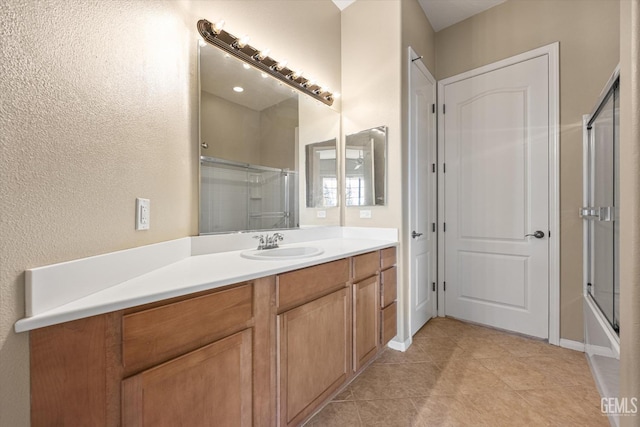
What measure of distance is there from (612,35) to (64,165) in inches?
130

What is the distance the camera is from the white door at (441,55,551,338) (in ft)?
7.26

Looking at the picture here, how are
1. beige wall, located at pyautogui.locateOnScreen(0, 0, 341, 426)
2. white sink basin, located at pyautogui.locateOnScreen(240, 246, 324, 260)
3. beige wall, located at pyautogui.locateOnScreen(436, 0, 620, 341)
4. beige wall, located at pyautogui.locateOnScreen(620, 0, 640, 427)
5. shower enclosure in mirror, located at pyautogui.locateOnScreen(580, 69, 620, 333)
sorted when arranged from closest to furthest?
beige wall, located at pyautogui.locateOnScreen(0, 0, 341, 426)
beige wall, located at pyautogui.locateOnScreen(620, 0, 640, 427)
shower enclosure in mirror, located at pyautogui.locateOnScreen(580, 69, 620, 333)
white sink basin, located at pyautogui.locateOnScreen(240, 246, 324, 260)
beige wall, located at pyautogui.locateOnScreen(436, 0, 620, 341)

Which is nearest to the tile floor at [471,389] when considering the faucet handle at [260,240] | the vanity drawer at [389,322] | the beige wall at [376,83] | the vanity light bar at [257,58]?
the vanity drawer at [389,322]

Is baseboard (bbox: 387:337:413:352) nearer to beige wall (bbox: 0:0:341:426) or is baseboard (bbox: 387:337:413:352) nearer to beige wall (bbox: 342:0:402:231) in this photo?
beige wall (bbox: 342:0:402:231)

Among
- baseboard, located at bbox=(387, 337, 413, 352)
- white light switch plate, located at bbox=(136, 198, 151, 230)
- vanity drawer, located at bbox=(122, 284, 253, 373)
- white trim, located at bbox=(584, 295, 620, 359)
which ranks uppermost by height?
white light switch plate, located at bbox=(136, 198, 151, 230)

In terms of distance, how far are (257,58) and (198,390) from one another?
1807 millimetres

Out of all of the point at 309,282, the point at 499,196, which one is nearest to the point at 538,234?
the point at 499,196

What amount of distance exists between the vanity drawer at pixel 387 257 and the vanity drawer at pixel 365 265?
0.06 meters

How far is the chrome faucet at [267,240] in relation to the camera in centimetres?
165

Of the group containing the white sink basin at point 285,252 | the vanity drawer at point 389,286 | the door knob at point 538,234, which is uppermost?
the door knob at point 538,234

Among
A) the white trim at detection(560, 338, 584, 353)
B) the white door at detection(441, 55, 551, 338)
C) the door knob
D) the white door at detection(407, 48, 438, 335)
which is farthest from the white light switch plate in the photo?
the white trim at detection(560, 338, 584, 353)

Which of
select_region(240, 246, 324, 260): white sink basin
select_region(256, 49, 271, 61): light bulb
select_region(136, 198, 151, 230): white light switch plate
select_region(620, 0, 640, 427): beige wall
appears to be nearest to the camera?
select_region(620, 0, 640, 427): beige wall

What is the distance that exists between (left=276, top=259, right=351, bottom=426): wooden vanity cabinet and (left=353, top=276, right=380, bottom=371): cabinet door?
8 cm

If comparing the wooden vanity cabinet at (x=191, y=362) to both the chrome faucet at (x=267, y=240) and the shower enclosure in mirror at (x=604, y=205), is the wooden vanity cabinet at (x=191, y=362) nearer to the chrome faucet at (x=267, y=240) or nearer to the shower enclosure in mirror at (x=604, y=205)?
the chrome faucet at (x=267, y=240)
